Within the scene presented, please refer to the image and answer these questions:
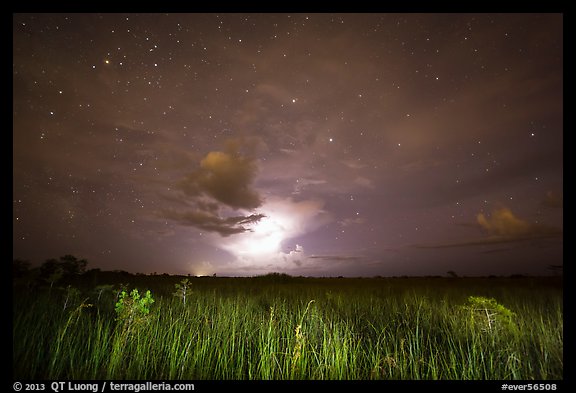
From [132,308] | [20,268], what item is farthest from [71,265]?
[132,308]

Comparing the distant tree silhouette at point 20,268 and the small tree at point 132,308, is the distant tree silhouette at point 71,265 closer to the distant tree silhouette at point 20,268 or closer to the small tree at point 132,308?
the distant tree silhouette at point 20,268

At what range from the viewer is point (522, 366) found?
3580 mm

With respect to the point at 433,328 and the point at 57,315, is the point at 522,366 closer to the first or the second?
the point at 433,328

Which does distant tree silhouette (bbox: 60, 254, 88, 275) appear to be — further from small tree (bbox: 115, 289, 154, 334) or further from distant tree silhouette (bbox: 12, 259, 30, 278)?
small tree (bbox: 115, 289, 154, 334)

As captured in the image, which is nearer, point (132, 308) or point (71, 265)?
point (132, 308)

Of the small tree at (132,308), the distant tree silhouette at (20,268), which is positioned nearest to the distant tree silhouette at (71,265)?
the distant tree silhouette at (20,268)

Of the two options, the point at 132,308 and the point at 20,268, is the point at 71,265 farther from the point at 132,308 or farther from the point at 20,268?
the point at 132,308

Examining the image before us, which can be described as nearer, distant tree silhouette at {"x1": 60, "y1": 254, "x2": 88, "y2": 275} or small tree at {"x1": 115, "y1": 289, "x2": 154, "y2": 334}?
small tree at {"x1": 115, "y1": 289, "x2": 154, "y2": 334}

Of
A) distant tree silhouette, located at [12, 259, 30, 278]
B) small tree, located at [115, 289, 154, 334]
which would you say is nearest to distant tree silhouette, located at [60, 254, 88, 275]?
distant tree silhouette, located at [12, 259, 30, 278]
